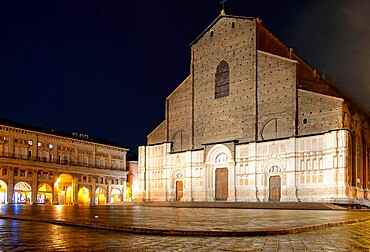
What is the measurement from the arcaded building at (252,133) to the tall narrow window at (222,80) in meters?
0.10

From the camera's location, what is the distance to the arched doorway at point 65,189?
58188mm

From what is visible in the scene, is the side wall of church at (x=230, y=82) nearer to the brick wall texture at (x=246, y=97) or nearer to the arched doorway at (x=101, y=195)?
Answer: the brick wall texture at (x=246, y=97)

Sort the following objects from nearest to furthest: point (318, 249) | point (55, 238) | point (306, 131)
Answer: point (318, 249) < point (55, 238) < point (306, 131)

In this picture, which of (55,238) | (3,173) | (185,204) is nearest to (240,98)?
(185,204)

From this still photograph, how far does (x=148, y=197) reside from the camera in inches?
1828

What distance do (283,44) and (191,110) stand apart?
11.6 meters

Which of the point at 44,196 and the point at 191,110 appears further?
the point at 44,196

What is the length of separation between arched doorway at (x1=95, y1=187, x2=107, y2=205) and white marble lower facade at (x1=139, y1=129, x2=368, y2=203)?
54.0 feet

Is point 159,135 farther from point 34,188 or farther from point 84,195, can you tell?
point 84,195

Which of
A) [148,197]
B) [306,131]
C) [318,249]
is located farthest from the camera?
[148,197]

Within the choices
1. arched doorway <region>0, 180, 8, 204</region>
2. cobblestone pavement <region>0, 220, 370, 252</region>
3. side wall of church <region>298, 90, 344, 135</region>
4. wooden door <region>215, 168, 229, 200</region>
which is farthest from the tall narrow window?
cobblestone pavement <region>0, 220, 370, 252</region>

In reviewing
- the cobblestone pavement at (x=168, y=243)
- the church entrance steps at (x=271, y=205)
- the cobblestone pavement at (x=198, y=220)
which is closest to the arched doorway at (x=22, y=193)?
the church entrance steps at (x=271, y=205)

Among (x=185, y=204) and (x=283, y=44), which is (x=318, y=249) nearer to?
(x=185, y=204)

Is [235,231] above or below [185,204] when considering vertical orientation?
above
